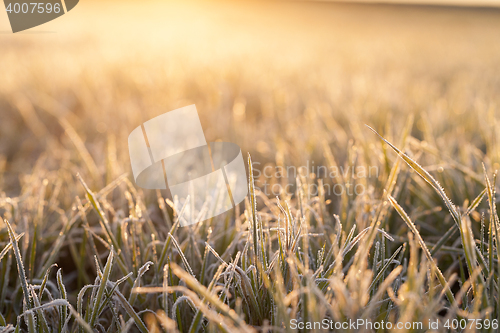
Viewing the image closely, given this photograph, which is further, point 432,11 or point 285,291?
point 432,11

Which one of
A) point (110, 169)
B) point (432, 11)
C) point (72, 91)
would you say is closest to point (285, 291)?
point (110, 169)

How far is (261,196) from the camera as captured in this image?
759 mm

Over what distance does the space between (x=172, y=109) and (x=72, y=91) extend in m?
0.65

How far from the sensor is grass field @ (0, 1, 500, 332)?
0.47 meters

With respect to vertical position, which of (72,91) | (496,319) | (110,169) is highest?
(72,91)

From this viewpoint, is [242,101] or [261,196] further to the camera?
[242,101]

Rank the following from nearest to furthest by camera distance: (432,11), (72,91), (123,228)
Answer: (123,228) → (72,91) → (432,11)

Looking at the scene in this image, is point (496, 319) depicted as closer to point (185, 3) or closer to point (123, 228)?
point (123, 228)

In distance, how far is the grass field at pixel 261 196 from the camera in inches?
18.6

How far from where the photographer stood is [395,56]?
11.0ft

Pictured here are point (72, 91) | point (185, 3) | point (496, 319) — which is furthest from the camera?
point (185, 3)

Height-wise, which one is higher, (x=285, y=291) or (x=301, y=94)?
(x=301, y=94)

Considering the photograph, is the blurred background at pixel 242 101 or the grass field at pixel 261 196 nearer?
the grass field at pixel 261 196

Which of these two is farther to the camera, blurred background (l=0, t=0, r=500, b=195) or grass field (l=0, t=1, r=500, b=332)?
blurred background (l=0, t=0, r=500, b=195)
